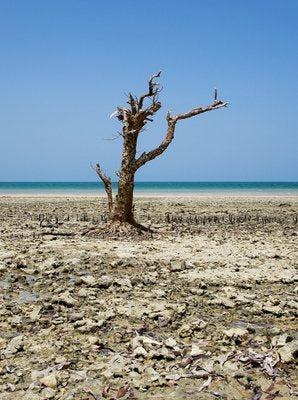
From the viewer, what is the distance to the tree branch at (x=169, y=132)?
45.3ft

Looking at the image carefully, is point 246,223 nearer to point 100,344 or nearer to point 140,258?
point 140,258

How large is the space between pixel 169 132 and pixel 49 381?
10.6 meters

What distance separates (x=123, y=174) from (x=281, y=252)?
5253mm

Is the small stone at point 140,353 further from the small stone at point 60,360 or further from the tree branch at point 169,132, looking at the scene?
the tree branch at point 169,132

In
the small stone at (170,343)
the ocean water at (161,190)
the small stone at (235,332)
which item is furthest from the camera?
the ocean water at (161,190)

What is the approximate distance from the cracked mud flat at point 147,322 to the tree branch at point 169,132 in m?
3.70

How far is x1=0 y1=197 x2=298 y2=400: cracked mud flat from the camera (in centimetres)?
436

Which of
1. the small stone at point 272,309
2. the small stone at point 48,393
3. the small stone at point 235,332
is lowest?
the small stone at point 48,393

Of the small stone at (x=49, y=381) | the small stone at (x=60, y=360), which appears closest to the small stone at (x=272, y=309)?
the small stone at (x=60, y=360)

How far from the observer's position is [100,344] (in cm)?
517

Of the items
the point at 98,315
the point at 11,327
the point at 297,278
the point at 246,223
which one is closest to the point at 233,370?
the point at 98,315

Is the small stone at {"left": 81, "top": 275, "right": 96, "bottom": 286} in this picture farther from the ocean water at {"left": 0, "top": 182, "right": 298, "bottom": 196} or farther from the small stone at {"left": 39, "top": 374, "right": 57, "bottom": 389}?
the ocean water at {"left": 0, "top": 182, "right": 298, "bottom": 196}

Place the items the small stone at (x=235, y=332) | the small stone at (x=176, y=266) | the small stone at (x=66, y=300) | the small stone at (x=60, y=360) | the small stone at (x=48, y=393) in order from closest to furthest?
1. the small stone at (x=48, y=393)
2. the small stone at (x=60, y=360)
3. the small stone at (x=235, y=332)
4. the small stone at (x=66, y=300)
5. the small stone at (x=176, y=266)

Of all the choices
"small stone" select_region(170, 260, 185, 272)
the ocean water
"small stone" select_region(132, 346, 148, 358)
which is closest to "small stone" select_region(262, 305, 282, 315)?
"small stone" select_region(132, 346, 148, 358)
